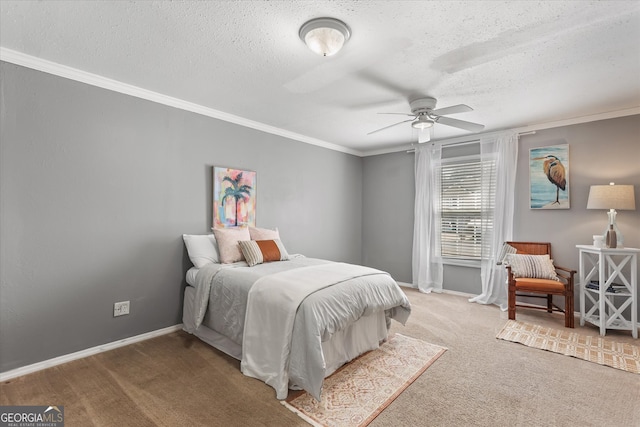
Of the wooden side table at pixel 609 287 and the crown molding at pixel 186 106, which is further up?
the crown molding at pixel 186 106

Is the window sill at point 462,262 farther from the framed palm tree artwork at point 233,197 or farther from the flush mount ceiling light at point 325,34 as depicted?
the flush mount ceiling light at point 325,34

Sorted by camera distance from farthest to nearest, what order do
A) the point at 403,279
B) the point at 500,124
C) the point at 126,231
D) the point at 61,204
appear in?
the point at 403,279 < the point at 500,124 < the point at 126,231 < the point at 61,204

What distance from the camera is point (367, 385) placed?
86.6 inches

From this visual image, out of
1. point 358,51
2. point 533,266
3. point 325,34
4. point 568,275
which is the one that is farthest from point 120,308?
point 568,275

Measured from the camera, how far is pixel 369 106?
3.40 metres

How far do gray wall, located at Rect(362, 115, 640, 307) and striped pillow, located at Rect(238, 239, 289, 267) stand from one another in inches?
107

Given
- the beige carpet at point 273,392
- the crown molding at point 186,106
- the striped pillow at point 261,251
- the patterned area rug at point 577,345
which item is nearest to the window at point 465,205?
the crown molding at point 186,106

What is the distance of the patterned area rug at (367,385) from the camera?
1872 mm

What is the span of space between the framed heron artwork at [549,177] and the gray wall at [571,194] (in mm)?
72

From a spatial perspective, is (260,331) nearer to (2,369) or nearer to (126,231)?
(126,231)

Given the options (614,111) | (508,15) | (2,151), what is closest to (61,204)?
(2,151)

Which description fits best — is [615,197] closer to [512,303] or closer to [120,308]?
[512,303]

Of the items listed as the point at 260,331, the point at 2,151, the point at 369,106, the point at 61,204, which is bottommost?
the point at 260,331

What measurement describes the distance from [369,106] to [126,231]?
2.87m
